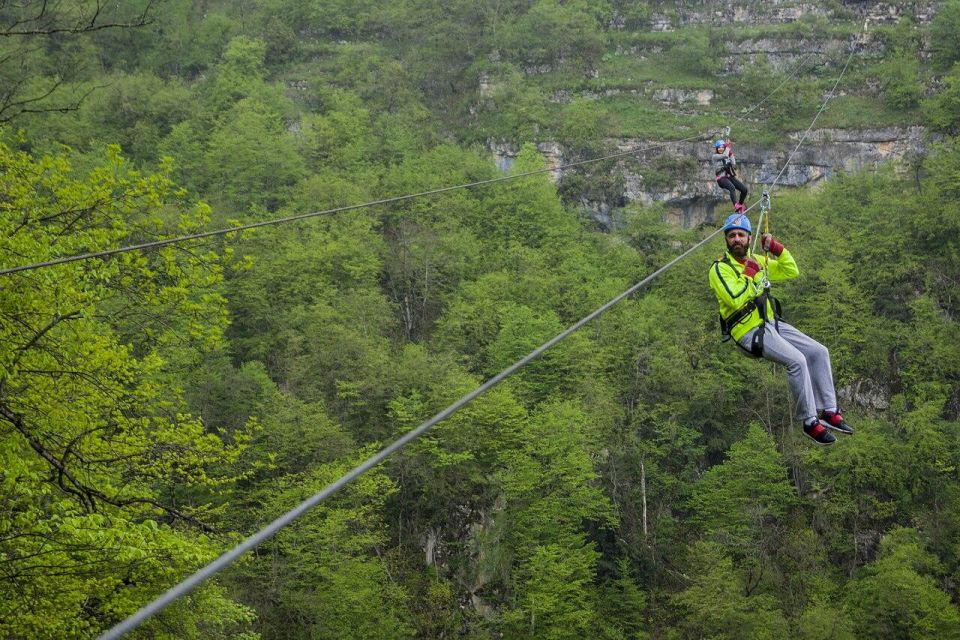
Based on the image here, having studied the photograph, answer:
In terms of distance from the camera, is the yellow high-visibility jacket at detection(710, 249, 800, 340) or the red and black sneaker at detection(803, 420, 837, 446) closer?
the red and black sneaker at detection(803, 420, 837, 446)

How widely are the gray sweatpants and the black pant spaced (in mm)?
2000

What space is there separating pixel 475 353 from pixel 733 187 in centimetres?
3338

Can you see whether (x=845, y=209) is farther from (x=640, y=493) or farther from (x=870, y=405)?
(x=640, y=493)

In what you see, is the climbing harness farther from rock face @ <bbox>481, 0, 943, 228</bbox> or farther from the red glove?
rock face @ <bbox>481, 0, 943, 228</bbox>

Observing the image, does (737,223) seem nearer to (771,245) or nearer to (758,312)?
(771,245)

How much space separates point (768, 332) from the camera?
28.4 feet

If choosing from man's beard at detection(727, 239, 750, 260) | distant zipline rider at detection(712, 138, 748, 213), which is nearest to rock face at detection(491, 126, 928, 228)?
distant zipline rider at detection(712, 138, 748, 213)

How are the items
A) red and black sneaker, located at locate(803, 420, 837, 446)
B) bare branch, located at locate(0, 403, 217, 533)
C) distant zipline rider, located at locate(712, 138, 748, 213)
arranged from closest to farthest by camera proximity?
bare branch, located at locate(0, 403, 217, 533) → red and black sneaker, located at locate(803, 420, 837, 446) → distant zipline rider, located at locate(712, 138, 748, 213)

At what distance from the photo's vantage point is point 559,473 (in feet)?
113

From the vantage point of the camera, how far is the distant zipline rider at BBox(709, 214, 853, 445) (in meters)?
8.50

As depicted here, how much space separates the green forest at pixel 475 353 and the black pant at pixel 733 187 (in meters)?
5.64

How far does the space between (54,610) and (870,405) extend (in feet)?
128

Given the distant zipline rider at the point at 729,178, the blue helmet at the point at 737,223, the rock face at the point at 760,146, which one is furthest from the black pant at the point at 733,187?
the rock face at the point at 760,146

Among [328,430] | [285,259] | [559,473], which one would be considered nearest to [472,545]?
[559,473]
